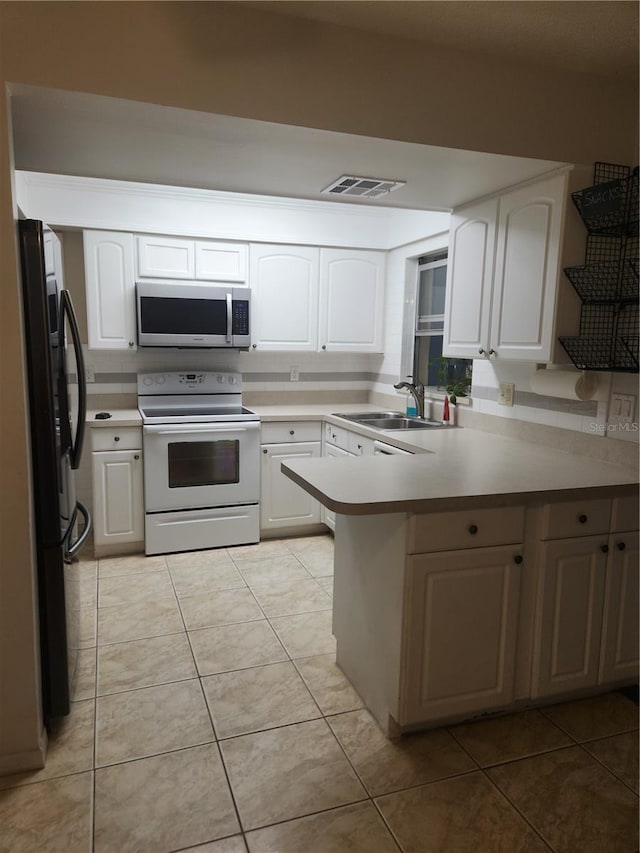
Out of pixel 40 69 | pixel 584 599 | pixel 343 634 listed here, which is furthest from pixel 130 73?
pixel 584 599

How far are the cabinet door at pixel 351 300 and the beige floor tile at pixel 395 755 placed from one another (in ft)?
9.01

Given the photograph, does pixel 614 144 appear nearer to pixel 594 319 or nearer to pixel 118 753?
pixel 594 319

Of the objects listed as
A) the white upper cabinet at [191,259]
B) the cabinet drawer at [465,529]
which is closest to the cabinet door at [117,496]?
the white upper cabinet at [191,259]

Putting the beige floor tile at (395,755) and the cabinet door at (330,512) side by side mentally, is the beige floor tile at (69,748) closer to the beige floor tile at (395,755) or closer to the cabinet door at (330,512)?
the beige floor tile at (395,755)

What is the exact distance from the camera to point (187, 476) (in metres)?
3.76

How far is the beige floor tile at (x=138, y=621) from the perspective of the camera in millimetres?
2801

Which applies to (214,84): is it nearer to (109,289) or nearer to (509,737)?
(109,289)

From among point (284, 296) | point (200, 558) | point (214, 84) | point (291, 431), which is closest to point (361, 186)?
point (214, 84)

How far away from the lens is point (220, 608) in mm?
3078

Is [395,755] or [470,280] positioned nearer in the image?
[395,755]

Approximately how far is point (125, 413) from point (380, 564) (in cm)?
245

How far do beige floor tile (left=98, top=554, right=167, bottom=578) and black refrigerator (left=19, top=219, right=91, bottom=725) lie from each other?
4.15ft

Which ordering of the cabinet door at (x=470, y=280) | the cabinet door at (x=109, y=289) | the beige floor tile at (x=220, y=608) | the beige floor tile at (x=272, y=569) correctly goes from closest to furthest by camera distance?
the cabinet door at (x=470, y=280)
the beige floor tile at (x=220, y=608)
the beige floor tile at (x=272, y=569)
the cabinet door at (x=109, y=289)

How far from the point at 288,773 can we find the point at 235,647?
846 millimetres
